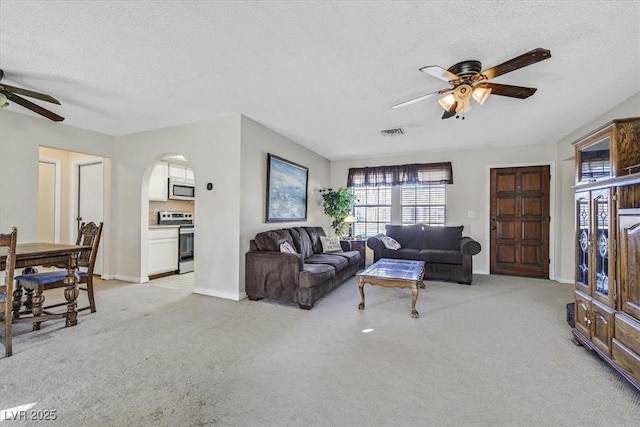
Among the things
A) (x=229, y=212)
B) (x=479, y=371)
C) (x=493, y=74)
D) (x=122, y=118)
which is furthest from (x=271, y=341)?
(x=122, y=118)

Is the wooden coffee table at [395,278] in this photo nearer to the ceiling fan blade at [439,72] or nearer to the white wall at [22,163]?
the ceiling fan blade at [439,72]

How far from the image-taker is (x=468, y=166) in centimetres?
556

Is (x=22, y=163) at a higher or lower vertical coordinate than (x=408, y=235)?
higher

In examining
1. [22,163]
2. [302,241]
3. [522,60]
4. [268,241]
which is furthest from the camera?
[302,241]

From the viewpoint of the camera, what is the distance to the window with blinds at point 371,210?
6352mm

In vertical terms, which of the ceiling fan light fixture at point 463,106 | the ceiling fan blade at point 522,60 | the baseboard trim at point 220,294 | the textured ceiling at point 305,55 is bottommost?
the baseboard trim at point 220,294

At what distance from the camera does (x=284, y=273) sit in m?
3.48

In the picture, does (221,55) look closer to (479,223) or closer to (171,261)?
(171,261)

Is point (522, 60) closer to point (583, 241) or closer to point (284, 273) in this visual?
point (583, 241)

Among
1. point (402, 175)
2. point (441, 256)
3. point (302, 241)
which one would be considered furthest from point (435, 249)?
point (302, 241)

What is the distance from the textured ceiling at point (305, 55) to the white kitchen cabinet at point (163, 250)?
1939 mm

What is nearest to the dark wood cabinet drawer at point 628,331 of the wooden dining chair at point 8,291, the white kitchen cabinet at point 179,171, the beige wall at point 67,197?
the wooden dining chair at point 8,291

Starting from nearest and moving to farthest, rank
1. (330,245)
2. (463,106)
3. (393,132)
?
1. (463,106)
2. (393,132)
3. (330,245)

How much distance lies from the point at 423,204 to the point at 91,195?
630 centimetres
